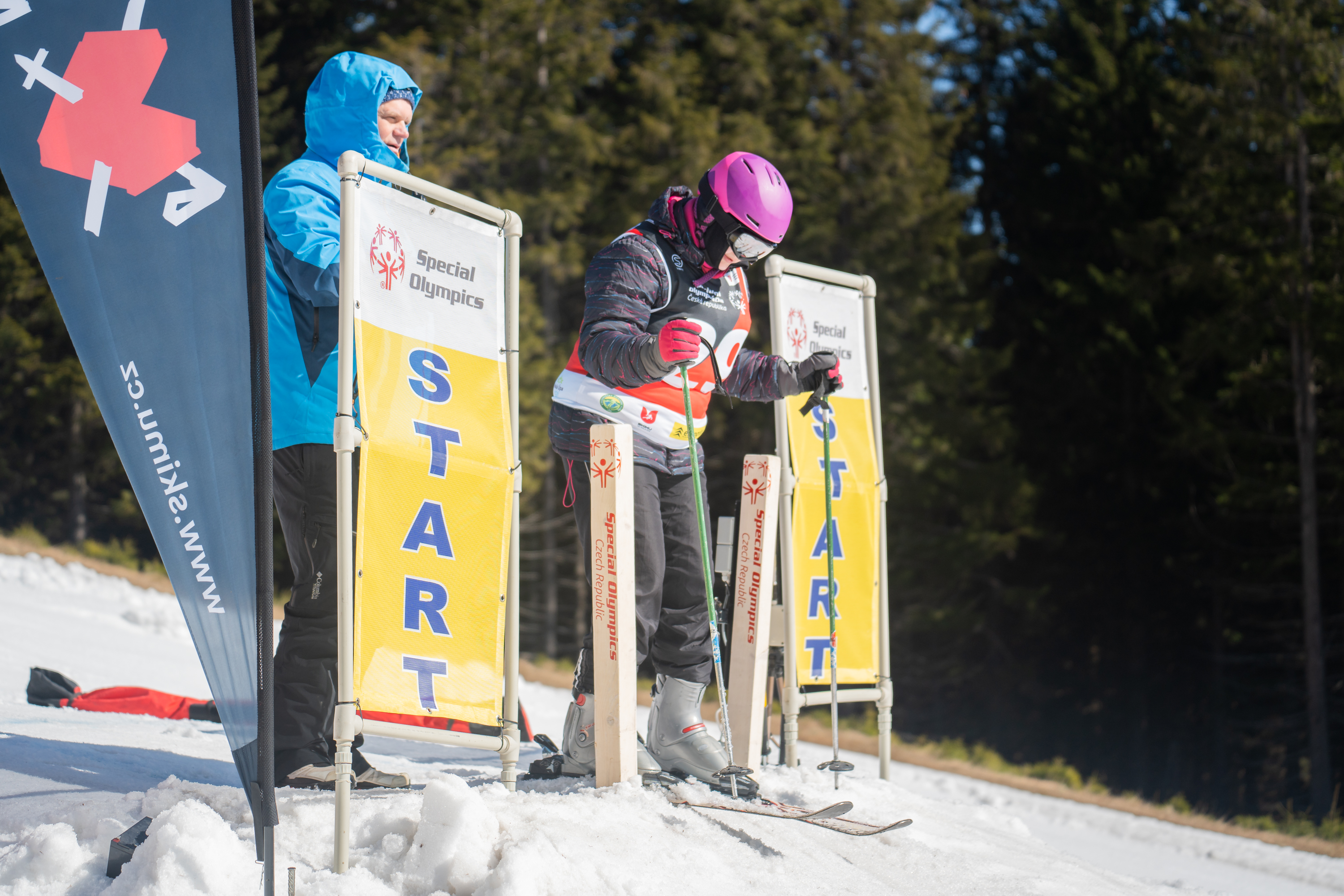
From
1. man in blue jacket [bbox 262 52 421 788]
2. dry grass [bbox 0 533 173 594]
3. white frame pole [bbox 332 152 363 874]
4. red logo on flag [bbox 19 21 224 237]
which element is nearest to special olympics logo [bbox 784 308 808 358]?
man in blue jacket [bbox 262 52 421 788]

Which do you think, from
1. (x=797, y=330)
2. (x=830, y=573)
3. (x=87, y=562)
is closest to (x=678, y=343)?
(x=830, y=573)

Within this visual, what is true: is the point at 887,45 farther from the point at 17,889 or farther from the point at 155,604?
the point at 17,889

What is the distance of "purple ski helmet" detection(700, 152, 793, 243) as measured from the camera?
3762 mm

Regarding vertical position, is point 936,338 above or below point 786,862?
above

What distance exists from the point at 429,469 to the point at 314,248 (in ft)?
2.61

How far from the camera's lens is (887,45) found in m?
21.8

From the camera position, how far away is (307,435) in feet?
11.2

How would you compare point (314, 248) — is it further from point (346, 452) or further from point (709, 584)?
point (709, 584)

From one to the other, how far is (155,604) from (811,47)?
58.1 feet

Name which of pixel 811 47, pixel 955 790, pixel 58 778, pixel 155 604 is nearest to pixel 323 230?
pixel 58 778

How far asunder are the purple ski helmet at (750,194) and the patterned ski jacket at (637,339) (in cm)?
19

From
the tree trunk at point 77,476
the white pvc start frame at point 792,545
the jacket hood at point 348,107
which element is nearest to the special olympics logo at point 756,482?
the white pvc start frame at point 792,545

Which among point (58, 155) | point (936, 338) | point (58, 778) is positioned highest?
point (936, 338)

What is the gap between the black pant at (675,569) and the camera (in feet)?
12.7
